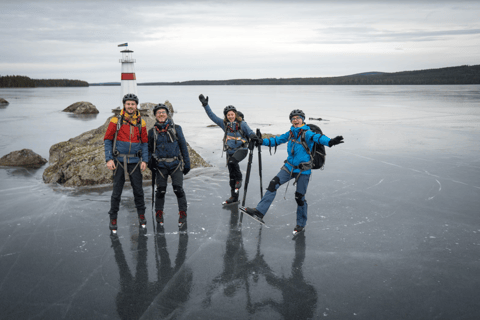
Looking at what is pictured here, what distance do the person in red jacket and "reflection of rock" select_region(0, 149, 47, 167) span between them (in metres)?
7.82

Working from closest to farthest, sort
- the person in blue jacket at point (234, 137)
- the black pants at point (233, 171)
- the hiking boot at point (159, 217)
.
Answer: the hiking boot at point (159, 217) < the person in blue jacket at point (234, 137) < the black pants at point (233, 171)

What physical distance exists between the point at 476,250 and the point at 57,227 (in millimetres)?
7278

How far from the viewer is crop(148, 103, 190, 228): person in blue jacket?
646cm

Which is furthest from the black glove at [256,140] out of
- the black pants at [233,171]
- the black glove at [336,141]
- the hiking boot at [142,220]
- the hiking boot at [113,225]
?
the hiking boot at [113,225]

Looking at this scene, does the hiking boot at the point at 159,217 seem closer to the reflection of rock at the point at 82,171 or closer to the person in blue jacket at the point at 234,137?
the person in blue jacket at the point at 234,137

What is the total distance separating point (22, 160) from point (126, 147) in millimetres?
8215

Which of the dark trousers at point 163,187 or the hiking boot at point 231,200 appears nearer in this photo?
the dark trousers at point 163,187

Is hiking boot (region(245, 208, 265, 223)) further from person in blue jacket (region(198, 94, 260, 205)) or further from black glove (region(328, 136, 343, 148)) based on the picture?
black glove (region(328, 136, 343, 148))

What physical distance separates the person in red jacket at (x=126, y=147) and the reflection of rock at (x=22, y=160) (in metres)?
7.82

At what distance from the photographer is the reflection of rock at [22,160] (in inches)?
472

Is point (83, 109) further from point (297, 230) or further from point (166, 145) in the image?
point (297, 230)

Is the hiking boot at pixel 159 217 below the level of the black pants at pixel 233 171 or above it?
below

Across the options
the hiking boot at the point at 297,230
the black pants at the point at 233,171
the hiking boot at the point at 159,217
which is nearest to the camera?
the hiking boot at the point at 297,230

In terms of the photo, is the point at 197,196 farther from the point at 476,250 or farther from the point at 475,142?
the point at 475,142
